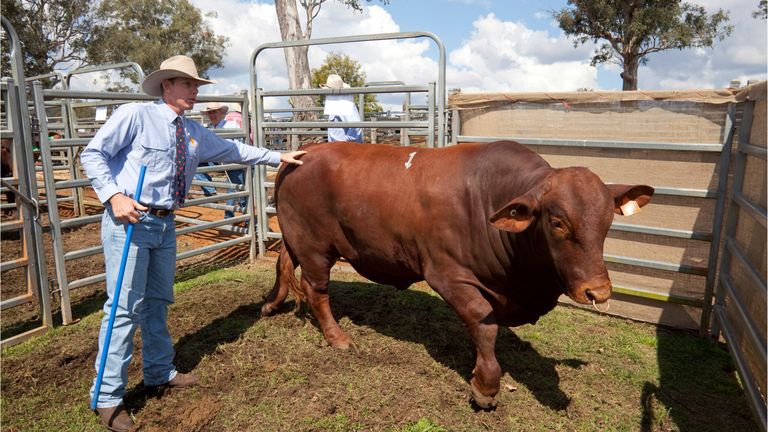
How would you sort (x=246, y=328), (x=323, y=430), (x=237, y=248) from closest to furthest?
(x=323, y=430) → (x=246, y=328) → (x=237, y=248)

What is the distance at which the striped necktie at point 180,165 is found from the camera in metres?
3.31

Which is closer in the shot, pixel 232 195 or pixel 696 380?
pixel 696 380

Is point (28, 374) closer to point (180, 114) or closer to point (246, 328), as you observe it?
point (246, 328)

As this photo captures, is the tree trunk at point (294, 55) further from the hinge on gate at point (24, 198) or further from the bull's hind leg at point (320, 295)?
the bull's hind leg at point (320, 295)

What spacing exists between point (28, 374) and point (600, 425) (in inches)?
153

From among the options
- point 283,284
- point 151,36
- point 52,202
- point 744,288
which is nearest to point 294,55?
point 52,202

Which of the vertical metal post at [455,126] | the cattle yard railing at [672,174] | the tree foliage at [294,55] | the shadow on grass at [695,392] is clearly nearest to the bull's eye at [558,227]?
the shadow on grass at [695,392]

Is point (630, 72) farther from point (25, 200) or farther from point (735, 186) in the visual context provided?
point (25, 200)

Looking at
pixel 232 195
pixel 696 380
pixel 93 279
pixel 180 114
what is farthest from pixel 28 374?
pixel 696 380

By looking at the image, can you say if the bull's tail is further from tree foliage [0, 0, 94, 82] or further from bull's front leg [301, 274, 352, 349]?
tree foliage [0, 0, 94, 82]

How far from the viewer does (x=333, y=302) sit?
5.28 m

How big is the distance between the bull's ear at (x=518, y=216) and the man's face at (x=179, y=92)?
80.6 inches

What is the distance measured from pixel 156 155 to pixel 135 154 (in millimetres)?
115

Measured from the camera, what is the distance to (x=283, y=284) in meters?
4.73
